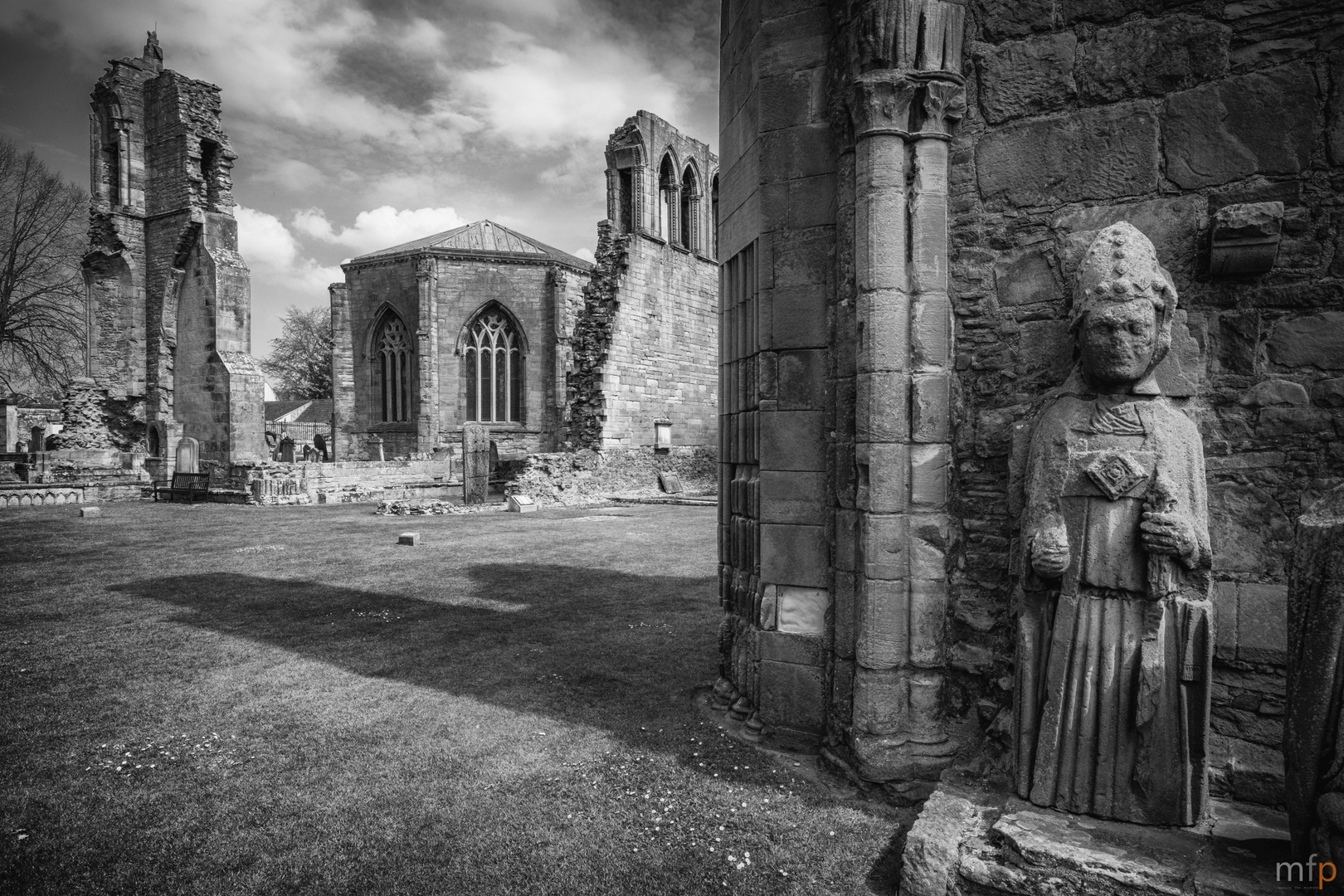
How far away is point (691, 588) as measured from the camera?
889cm

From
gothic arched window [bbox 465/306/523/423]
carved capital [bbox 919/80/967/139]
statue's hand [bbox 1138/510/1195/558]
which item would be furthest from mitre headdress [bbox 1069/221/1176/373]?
gothic arched window [bbox 465/306/523/423]

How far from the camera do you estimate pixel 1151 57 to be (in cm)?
362

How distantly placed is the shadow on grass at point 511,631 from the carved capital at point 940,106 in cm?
390

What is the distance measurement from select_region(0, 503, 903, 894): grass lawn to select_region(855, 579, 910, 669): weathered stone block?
74 cm

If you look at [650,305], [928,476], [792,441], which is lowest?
[928,476]

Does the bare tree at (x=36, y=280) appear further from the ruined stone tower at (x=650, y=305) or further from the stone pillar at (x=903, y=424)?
the stone pillar at (x=903, y=424)

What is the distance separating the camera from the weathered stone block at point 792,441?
172 inches

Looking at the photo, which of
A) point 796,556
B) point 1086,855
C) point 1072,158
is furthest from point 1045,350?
point 1086,855

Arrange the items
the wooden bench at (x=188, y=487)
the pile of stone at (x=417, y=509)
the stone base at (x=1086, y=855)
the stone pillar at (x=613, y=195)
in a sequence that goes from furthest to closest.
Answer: the stone pillar at (x=613, y=195), the wooden bench at (x=188, y=487), the pile of stone at (x=417, y=509), the stone base at (x=1086, y=855)

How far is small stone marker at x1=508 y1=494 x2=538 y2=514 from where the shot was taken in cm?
1831

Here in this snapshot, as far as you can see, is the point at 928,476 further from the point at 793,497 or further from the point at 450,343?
the point at 450,343

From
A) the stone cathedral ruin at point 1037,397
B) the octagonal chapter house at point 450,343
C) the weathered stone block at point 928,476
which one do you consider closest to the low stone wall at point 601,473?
the octagonal chapter house at point 450,343

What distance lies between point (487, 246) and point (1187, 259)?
96.5 ft

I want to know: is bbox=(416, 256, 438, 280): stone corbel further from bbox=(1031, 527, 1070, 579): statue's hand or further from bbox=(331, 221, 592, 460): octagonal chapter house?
bbox=(1031, 527, 1070, 579): statue's hand
